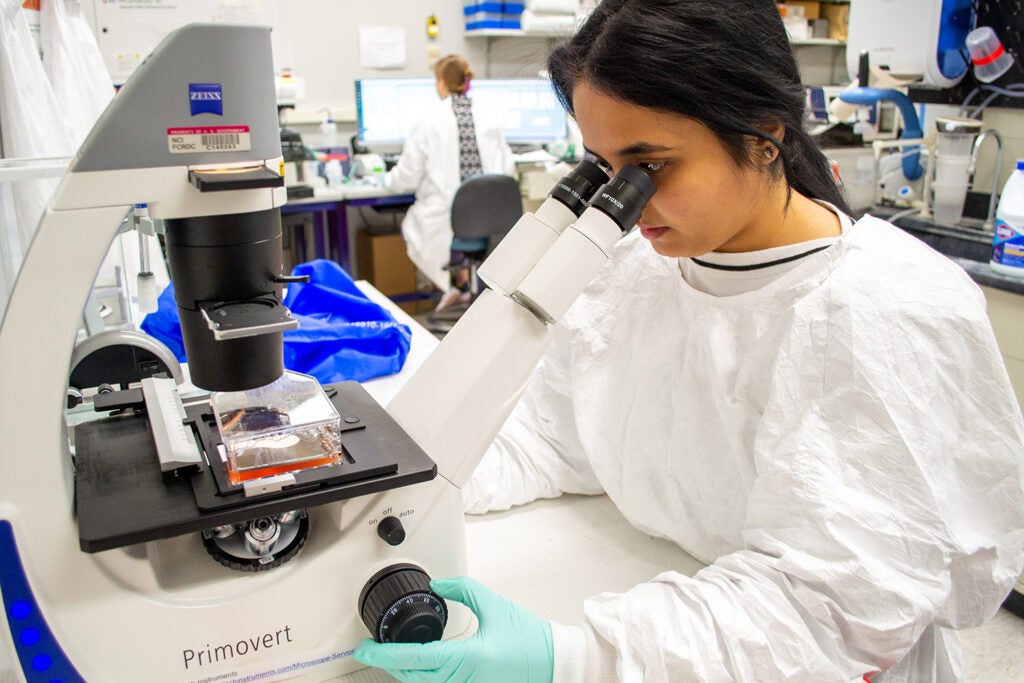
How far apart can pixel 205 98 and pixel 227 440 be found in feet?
0.92

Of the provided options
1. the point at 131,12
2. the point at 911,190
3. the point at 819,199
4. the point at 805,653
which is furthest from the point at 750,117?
the point at 131,12

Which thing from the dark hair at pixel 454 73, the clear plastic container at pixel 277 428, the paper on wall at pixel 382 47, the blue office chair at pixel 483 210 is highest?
the paper on wall at pixel 382 47

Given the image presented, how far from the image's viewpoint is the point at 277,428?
0.70 meters

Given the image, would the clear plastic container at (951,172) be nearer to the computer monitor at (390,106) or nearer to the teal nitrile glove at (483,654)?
→ the teal nitrile glove at (483,654)

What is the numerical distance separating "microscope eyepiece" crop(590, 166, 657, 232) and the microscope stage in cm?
28

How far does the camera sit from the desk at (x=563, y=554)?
88 cm

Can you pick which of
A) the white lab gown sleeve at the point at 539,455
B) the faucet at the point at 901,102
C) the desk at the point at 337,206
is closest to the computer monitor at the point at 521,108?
the desk at the point at 337,206

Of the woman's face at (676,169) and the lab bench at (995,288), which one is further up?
the woman's face at (676,169)

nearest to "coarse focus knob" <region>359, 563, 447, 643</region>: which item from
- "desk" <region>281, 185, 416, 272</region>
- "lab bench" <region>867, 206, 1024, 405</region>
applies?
"lab bench" <region>867, 206, 1024, 405</region>

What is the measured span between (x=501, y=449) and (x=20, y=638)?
0.61 meters

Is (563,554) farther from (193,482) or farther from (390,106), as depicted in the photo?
(390,106)

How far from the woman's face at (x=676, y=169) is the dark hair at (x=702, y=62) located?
1 cm

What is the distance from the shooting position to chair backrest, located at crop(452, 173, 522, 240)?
11.9 feet

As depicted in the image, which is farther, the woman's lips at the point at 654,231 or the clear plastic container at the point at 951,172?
the clear plastic container at the point at 951,172
